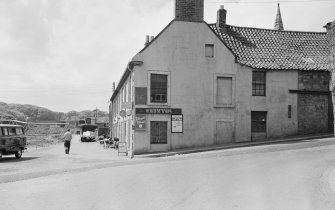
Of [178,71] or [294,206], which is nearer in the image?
[294,206]

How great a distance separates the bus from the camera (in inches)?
860

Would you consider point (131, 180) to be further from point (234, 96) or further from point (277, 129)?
point (277, 129)

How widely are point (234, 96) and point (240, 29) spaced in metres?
6.40

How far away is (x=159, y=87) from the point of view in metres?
24.4

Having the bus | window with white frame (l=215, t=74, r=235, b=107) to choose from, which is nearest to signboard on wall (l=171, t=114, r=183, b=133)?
window with white frame (l=215, t=74, r=235, b=107)

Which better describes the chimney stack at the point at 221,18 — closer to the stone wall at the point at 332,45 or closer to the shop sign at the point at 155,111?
the shop sign at the point at 155,111

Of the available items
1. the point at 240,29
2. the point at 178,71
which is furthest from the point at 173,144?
the point at 240,29

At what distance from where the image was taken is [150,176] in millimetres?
12523

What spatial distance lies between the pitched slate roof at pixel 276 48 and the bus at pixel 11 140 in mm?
14431

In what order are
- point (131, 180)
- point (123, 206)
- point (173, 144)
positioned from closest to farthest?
point (123, 206) → point (131, 180) → point (173, 144)

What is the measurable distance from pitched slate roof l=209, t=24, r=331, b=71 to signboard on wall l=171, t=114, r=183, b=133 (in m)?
5.84

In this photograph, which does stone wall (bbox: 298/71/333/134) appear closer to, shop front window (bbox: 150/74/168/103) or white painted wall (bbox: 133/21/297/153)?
white painted wall (bbox: 133/21/297/153)

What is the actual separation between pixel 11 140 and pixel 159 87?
9311 millimetres

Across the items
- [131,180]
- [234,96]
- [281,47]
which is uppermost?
[281,47]
